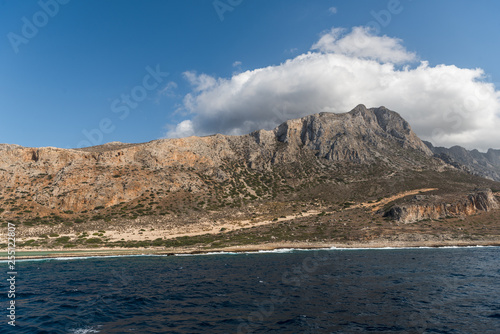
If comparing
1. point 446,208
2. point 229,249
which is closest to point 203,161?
point 229,249

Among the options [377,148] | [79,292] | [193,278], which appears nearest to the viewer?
[79,292]

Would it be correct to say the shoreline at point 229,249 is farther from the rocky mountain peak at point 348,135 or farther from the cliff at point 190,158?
the rocky mountain peak at point 348,135

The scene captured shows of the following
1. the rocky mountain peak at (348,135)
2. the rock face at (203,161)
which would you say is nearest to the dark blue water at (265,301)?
the rock face at (203,161)

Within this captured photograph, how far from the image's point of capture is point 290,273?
36.8 m

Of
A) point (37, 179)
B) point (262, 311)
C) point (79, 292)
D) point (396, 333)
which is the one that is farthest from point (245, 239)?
point (37, 179)

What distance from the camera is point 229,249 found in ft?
231

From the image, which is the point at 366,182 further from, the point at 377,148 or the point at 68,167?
the point at 68,167

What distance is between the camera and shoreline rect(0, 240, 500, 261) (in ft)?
207

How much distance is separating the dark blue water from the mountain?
1759 inches

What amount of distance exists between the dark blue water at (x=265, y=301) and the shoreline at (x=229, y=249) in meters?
27.2

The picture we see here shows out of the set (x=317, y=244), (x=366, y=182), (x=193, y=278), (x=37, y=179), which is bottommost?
(x=317, y=244)

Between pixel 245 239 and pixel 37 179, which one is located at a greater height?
pixel 37 179

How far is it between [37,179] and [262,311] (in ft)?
401

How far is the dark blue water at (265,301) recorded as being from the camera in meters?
18.0
